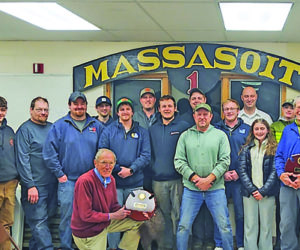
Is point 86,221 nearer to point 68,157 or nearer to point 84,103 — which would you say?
point 68,157

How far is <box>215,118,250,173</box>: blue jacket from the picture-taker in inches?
217

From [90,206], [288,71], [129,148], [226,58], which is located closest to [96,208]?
[90,206]

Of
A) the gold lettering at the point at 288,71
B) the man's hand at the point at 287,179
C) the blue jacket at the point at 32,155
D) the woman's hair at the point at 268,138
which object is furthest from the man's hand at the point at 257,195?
the blue jacket at the point at 32,155

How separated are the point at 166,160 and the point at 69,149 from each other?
41.2 inches

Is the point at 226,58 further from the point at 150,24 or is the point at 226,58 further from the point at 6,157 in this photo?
the point at 6,157

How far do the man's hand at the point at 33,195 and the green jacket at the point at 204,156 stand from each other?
1502 millimetres

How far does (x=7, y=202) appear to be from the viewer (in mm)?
5246

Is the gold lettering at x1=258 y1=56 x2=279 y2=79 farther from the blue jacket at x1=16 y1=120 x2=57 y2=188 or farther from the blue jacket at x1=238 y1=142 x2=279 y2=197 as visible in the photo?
the blue jacket at x1=16 y1=120 x2=57 y2=188

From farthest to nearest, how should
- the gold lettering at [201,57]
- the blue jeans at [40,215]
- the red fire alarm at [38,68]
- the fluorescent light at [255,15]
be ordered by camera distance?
the red fire alarm at [38,68], the gold lettering at [201,57], the blue jeans at [40,215], the fluorescent light at [255,15]

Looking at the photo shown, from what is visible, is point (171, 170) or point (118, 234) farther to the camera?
point (171, 170)

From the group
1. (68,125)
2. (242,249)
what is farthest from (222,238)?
(68,125)

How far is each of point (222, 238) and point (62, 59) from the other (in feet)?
9.31

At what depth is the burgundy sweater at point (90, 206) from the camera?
14.5ft

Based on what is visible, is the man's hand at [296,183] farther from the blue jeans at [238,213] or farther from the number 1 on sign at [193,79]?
the number 1 on sign at [193,79]
